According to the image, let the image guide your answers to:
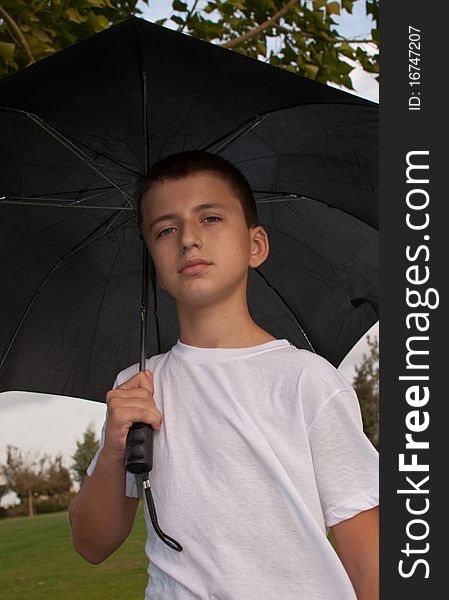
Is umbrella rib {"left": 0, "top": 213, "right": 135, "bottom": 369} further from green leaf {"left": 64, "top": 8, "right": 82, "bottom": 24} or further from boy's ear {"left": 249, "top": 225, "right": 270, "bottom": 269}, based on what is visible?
green leaf {"left": 64, "top": 8, "right": 82, "bottom": 24}

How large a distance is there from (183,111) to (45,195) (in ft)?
1.73

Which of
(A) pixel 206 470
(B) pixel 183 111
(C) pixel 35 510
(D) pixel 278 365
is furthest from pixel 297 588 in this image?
(C) pixel 35 510

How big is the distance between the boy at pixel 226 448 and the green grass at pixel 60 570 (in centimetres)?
421

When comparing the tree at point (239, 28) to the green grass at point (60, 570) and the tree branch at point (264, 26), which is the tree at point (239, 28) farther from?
the green grass at point (60, 570)

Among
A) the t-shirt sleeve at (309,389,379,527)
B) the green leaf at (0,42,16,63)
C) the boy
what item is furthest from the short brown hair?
the green leaf at (0,42,16,63)

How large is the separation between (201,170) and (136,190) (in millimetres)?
347

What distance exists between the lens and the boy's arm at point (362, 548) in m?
1.86

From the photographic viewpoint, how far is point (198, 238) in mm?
2051

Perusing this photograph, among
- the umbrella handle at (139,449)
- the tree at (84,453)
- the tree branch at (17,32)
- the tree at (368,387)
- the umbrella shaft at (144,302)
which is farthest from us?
the tree at (368,387)

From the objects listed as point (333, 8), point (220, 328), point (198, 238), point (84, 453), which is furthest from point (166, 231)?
point (84, 453)

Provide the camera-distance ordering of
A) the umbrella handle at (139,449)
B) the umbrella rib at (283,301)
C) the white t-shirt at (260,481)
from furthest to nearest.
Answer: the umbrella rib at (283,301) → the umbrella handle at (139,449) → the white t-shirt at (260,481)

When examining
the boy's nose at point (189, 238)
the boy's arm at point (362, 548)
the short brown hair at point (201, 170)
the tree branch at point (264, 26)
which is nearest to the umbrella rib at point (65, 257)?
the short brown hair at point (201, 170)

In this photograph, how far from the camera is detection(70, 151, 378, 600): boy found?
1.82 m

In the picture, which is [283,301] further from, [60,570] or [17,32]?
[60,570]
